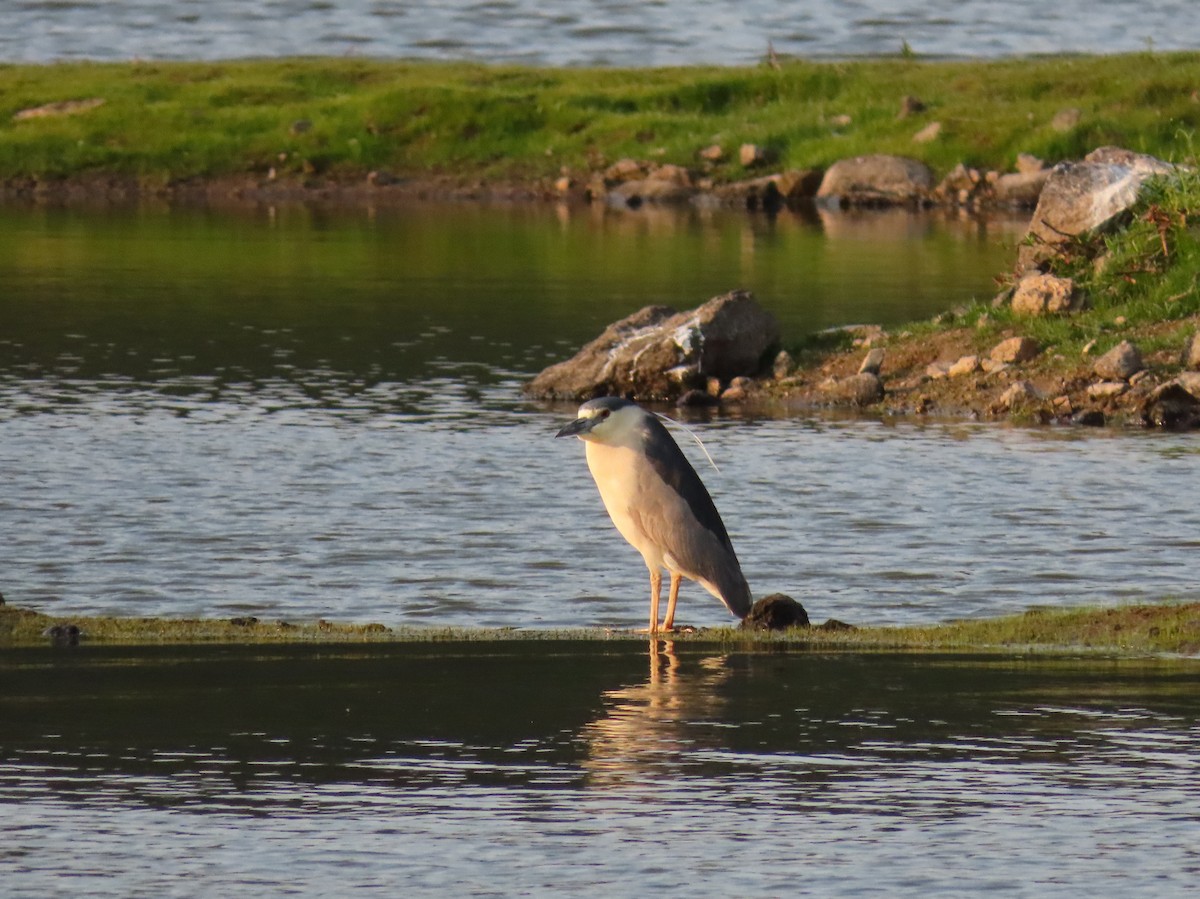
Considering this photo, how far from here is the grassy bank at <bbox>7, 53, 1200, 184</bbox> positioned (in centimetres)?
4719

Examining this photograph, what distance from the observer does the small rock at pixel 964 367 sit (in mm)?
21375

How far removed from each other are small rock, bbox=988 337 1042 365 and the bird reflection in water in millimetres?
10535

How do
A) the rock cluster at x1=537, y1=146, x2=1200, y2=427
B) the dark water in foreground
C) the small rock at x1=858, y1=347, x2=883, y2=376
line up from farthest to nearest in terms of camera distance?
the small rock at x1=858, y1=347, x2=883, y2=376, the rock cluster at x1=537, y1=146, x2=1200, y2=427, the dark water in foreground

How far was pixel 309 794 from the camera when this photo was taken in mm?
8484

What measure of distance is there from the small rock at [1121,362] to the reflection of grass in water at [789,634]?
886cm

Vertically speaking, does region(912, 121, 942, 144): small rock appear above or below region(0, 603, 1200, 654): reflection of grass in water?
above

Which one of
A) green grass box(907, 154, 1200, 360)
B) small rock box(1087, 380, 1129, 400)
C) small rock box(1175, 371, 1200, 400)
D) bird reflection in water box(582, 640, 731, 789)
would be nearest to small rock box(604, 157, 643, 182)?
green grass box(907, 154, 1200, 360)

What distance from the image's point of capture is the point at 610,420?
38.8ft

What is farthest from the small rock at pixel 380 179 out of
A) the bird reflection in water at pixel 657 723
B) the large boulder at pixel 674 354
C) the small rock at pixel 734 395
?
the bird reflection in water at pixel 657 723

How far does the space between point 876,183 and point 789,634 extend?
35.5 m

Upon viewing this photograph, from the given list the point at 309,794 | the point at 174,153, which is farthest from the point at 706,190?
Answer: the point at 309,794

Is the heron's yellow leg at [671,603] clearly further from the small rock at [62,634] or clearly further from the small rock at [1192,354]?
the small rock at [1192,354]

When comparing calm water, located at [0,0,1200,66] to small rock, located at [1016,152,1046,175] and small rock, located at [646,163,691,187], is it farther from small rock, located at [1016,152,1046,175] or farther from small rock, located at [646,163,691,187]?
small rock, located at [1016,152,1046,175]

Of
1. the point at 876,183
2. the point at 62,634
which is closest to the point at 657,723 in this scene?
the point at 62,634
